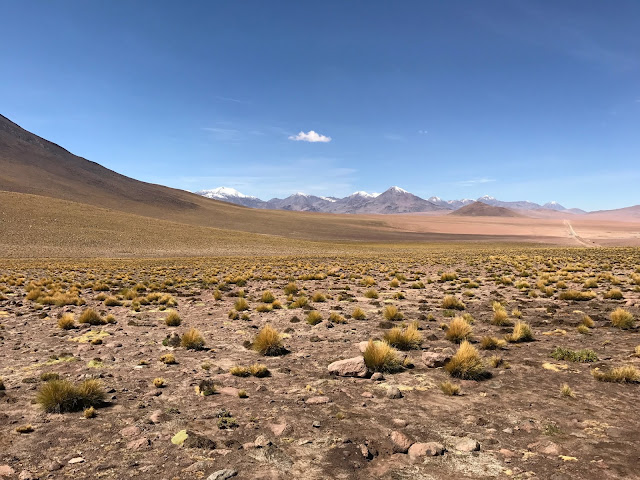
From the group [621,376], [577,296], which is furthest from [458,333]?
[577,296]

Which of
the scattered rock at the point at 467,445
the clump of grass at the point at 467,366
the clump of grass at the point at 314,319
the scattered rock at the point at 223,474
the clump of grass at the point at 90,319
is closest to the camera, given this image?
the scattered rock at the point at 223,474

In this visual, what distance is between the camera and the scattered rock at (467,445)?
4.77m

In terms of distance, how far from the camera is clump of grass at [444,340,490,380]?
7.27m

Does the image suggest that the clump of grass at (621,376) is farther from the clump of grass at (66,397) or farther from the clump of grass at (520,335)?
the clump of grass at (66,397)

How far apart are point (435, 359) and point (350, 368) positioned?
1.90m

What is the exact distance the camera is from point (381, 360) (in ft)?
25.6

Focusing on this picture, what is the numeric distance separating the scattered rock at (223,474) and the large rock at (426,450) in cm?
214

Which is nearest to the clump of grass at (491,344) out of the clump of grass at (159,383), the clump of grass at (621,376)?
the clump of grass at (621,376)

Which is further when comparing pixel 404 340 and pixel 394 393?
pixel 404 340

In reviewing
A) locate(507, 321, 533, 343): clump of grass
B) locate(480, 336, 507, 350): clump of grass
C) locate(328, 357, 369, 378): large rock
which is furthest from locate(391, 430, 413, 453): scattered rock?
locate(507, 321, 533, 343): clump of grass

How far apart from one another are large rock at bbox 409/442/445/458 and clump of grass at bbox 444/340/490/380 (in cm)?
280

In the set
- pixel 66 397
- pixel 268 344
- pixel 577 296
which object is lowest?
pixel 577 296

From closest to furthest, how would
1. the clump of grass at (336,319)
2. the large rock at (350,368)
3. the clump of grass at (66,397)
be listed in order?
the clump of grass at (66,397) → the large rock at (350,368) → the clump of grass at (336,319)

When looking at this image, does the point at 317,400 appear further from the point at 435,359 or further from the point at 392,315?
the point at 392,315
